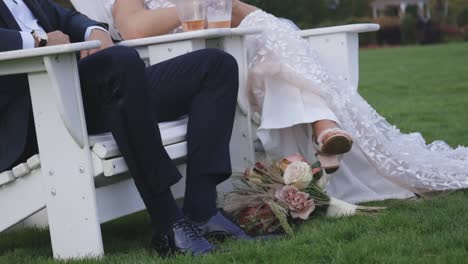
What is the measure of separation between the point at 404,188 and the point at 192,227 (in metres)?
1.28

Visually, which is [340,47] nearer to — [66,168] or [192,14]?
[192,14]

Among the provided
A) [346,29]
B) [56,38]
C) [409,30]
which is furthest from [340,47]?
[409,30]

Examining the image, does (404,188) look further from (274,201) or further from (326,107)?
(274,201)

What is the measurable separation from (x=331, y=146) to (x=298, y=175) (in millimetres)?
198

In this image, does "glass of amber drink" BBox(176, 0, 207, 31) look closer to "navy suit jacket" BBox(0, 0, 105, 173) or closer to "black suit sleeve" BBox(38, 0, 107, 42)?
"black suit sleeve" BBox(38, 0, 107, 42)

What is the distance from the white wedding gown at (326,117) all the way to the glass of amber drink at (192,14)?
275 mm

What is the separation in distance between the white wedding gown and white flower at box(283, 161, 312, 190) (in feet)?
0.89

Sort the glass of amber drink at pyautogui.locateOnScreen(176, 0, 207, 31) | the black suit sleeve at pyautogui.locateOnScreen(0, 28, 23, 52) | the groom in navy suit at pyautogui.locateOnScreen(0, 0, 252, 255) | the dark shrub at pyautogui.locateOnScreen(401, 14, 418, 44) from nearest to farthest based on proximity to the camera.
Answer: the groom in navy suit at pyautogui.locateOnScreen(0, 0, 252, 255) → the black suit sleeve at pyautogui.locateOnScreen(0, 28, 23, 52) → the glass of amber drink at pyautogui.locateOnScreen(176, 0, 207, 31) → the dark shrub at pyautogui.locateOnScreen(401, 14, 418, 44)

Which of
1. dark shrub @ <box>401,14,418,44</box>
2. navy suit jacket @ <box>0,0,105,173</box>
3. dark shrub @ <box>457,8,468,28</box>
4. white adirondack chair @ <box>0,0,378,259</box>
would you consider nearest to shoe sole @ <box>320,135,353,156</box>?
white adirondack chair @ <box>0,0,378,259</box>

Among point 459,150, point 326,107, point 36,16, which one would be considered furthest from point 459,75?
point 36,16

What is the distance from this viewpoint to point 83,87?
263cm

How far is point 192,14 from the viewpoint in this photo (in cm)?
334

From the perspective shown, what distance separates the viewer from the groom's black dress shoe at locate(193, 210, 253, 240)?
108 inches

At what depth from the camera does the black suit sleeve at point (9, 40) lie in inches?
106
